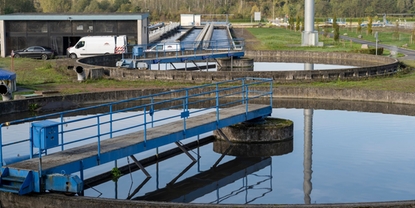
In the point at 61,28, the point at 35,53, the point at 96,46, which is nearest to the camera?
the point at 35,53

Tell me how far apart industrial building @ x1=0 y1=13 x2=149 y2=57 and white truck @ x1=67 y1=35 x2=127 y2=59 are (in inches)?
101

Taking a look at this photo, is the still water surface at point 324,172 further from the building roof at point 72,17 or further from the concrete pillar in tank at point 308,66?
the building roof at point 72,17

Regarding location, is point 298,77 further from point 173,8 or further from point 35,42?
point 173,8

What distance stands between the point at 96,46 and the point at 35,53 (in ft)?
11.8

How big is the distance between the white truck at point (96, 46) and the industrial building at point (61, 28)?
2574mm

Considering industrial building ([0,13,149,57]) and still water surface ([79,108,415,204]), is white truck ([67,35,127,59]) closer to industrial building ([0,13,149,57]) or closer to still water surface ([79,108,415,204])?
industrial building ([0,13,149,57])

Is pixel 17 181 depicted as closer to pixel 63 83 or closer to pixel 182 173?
pixel 182 173

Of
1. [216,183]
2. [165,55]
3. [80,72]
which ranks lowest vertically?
[216,183]

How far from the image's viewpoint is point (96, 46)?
4244 centimetres

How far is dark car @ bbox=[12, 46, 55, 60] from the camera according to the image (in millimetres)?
42281

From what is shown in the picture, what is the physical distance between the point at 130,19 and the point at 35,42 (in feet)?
20.2

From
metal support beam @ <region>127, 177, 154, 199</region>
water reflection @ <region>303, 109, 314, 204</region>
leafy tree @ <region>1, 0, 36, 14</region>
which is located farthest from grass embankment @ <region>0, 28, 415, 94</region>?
leafy tree @ <region>1, 0, 36, 14</region>

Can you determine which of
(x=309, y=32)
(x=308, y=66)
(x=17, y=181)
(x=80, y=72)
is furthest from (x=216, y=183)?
(x=309, y=32)

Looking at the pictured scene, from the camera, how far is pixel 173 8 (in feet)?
520
